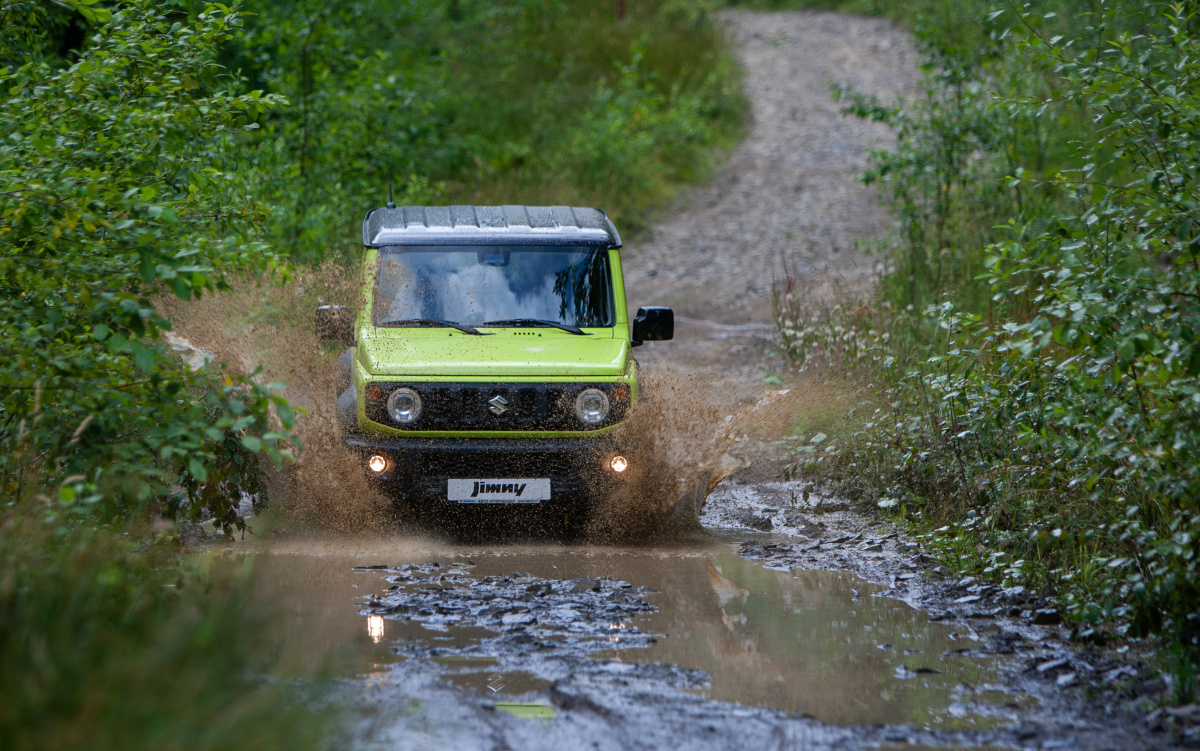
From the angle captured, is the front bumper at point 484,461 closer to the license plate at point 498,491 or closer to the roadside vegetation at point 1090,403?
the license plate at point 498,491

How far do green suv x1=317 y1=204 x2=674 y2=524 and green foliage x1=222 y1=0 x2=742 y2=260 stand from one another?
2725 mm

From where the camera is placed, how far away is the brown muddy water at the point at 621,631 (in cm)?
414

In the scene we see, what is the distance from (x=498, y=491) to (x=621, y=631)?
165 centimetres

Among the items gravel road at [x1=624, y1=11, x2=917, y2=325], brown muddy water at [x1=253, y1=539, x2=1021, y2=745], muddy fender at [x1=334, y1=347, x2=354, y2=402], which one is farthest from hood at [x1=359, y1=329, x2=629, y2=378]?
gravel road at [x1=624, y1=11, x2=917, y2=325]

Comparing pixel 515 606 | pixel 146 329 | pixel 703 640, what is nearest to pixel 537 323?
pixel 515 606

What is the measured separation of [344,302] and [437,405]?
170 centimetres

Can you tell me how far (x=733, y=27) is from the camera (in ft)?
95.0

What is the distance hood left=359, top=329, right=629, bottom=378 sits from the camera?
6.35 meters

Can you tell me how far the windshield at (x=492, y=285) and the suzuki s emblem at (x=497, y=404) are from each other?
716 millimetres

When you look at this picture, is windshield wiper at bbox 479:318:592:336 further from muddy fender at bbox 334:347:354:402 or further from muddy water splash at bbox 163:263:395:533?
muddy water splash at bbox 163:263:395:533

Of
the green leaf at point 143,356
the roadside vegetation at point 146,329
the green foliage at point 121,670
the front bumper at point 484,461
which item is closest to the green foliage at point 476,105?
the roadside vegetation at point 146,329

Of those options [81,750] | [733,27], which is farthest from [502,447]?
[733,27]

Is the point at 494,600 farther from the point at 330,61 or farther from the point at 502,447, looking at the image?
the point at 330,61

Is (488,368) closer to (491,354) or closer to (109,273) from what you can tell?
(491,354)
